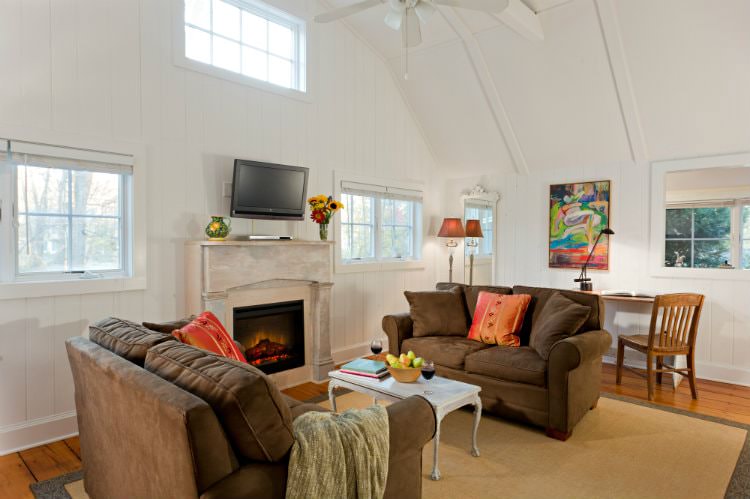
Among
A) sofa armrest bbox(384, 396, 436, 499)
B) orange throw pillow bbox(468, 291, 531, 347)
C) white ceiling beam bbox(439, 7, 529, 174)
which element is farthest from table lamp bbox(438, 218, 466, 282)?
sofa armrest bbox(384, 396, 436, 499)

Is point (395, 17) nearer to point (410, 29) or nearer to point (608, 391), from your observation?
point (410, 29)

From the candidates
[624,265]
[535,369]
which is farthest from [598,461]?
[624,265]

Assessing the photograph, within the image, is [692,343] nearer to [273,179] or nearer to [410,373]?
[410,373]

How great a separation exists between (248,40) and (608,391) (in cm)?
443

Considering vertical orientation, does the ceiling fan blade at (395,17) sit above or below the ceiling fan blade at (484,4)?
above

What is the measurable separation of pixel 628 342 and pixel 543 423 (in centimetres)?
148

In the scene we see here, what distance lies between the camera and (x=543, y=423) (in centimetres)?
314

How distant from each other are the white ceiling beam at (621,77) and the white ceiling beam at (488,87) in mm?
1132

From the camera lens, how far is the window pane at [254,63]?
430 centimetres

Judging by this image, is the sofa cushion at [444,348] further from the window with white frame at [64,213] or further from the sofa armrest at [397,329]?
the window with white frame at [64,213]

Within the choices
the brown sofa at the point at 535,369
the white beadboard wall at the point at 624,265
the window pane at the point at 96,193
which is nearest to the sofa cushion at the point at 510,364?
the brown sofa at the point at 535,369

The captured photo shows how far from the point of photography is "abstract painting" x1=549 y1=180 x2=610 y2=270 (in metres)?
5.01

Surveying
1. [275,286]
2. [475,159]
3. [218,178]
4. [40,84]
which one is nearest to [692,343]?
[475,159]

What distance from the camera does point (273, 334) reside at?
4285 millimetres
